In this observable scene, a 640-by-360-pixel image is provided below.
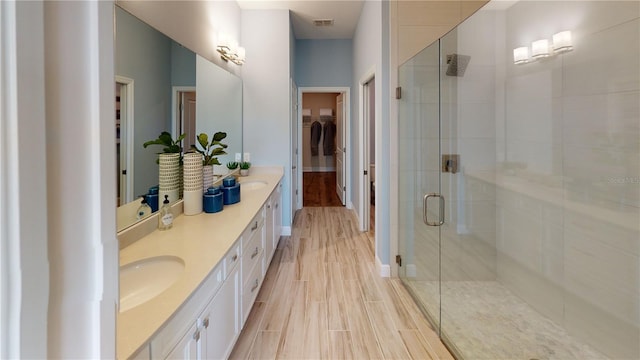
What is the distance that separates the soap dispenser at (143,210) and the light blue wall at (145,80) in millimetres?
60

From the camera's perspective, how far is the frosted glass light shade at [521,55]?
2531mm

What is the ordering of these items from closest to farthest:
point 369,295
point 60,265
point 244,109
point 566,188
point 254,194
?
point 60,265
point 566,188
point 369,295
point 254,194
point 244,109

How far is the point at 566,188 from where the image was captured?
2.16 metres

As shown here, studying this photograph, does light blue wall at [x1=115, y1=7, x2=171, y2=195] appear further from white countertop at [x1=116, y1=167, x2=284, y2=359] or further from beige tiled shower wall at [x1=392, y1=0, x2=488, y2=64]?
beige tiled shower wall at [x1=392, y1=0, x2=488, y2=64]

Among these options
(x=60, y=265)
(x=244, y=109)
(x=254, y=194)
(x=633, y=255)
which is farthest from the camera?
(x=244, y=109)

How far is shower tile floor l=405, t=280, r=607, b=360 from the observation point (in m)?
2.00

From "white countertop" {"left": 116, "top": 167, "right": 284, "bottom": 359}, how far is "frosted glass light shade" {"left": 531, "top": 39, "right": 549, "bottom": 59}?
2.39m

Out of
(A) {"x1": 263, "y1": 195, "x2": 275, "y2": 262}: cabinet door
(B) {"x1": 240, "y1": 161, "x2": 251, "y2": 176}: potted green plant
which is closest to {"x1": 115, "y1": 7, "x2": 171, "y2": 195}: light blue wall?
(A) {"x1": 263, "y1": 195, "x2": 275, "y2": 262}: cabinet door

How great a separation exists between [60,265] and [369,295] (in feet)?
8.53

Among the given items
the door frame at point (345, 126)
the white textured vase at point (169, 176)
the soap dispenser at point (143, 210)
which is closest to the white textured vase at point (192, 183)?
the white textured vase at point (169, 176)

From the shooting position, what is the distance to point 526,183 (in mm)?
2496

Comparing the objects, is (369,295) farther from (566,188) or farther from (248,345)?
(566,188)

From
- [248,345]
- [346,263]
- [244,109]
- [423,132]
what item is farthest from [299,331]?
[244,109]

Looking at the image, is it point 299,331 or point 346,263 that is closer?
point 299,331
